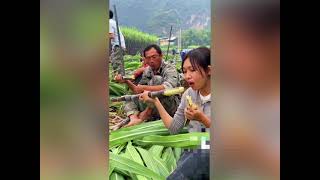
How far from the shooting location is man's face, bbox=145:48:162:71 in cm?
390

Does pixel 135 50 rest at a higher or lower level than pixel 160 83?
higher

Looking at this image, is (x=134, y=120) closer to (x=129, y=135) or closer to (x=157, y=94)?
(x=129, y=135)

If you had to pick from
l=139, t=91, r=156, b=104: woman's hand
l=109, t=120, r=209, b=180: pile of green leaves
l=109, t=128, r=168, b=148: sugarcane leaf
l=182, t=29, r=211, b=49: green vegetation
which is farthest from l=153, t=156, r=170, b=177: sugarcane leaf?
l=182, t=29, r=211, b=49: green vegetation

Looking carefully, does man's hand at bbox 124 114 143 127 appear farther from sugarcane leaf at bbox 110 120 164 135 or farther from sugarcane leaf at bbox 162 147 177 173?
sugarcane leaf at bbox 162 147 177 173

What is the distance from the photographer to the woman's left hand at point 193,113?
3.85 metres

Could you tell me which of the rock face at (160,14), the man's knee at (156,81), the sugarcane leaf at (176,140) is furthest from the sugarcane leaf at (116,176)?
the rock face at (160,14)

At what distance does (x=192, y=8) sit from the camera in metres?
3.84

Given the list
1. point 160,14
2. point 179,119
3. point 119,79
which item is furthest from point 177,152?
point 160,14

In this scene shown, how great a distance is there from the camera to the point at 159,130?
3877 millimetres
